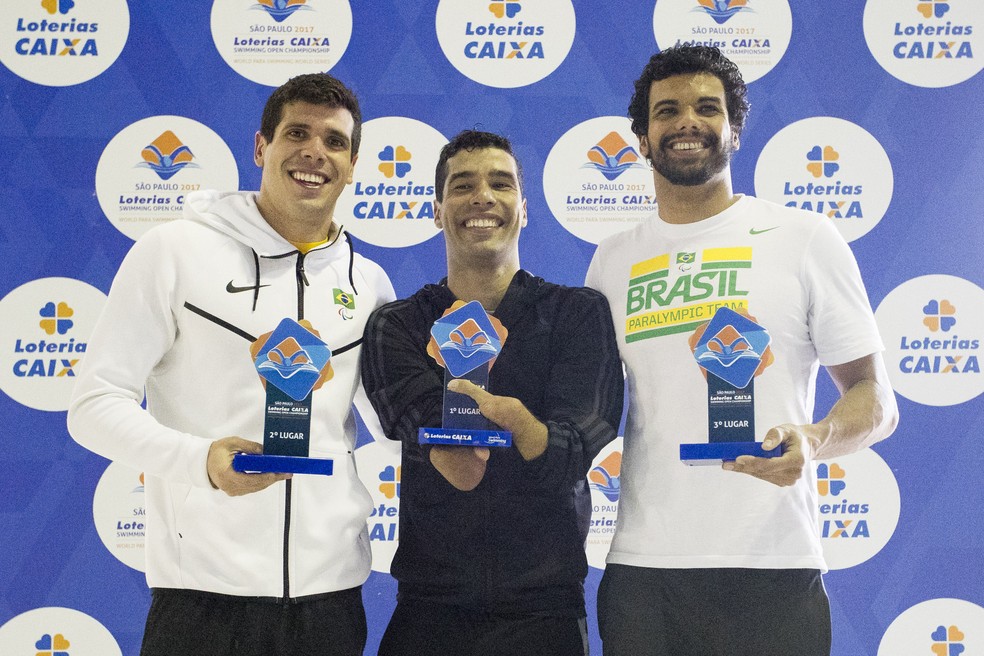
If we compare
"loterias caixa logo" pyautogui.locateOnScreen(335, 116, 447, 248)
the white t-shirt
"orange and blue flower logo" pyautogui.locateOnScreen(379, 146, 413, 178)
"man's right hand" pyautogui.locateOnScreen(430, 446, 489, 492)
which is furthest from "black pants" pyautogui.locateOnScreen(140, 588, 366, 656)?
"orange and blue flower logo" pyautogui.locateOnScreen(379, 146, 413, 178)

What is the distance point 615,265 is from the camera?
2.21 m

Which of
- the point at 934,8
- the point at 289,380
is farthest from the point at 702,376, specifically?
the point at 934,8

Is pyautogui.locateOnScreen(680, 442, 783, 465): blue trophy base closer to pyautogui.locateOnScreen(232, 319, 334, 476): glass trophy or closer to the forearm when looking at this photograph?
the forearm

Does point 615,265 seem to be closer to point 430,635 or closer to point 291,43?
point 430,635

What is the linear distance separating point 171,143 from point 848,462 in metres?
2.51

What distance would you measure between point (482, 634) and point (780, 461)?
2.28 ft

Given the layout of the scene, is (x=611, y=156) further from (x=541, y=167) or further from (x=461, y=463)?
(x=461, y=463)

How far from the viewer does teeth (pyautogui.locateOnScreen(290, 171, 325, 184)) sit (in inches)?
84.0

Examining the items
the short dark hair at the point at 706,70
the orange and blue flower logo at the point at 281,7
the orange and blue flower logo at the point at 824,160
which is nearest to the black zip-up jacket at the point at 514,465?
the short dark hair at the point at 706,70

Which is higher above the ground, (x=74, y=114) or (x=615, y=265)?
(x=74, y=114)

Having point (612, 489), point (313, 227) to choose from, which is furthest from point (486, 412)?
point (612, 489)

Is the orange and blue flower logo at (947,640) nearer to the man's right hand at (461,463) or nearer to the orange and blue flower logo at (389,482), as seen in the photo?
the orange and blue flower logo at (389,482)

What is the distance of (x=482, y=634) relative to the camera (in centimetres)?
186

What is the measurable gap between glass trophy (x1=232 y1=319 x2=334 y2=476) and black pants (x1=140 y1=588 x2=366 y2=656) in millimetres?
351
